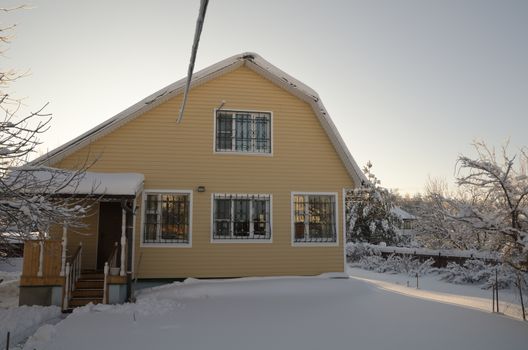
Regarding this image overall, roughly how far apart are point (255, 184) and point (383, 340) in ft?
21.2

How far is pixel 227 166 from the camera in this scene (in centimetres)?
1259

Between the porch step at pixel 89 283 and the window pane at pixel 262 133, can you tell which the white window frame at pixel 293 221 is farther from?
the porch step at pixel 89 283

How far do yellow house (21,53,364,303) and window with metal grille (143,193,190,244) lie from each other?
3cm

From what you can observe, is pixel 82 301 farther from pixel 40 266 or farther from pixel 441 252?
pixel 441 252

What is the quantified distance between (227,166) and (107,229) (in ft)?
12.1

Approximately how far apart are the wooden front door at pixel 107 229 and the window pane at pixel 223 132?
3.34 m

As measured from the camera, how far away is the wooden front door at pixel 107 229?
11.9 m

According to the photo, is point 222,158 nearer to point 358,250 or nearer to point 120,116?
point 120,116

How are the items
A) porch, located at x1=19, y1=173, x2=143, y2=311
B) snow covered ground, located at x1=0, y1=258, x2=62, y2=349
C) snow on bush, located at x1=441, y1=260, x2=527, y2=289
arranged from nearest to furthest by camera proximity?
snow covered ground, located at x1=0, y1=258, x2=62, y2=349
porch, located at x1=19, y1=173, x2=143, y2=311
snow on bush, located at x1=441, y1=260, x2=527, y2=289

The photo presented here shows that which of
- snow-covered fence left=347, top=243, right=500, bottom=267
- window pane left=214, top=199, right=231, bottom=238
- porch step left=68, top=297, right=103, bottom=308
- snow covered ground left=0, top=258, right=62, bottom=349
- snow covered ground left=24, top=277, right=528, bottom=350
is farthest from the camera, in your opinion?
snow-covered fence left=347, top=243, right=500, bottom=267

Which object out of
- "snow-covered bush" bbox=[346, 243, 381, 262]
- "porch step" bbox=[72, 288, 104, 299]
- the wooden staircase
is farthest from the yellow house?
"snow-covered bush" bbox=[346, 243, 381, 262]

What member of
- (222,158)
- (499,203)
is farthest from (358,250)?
(499,203)

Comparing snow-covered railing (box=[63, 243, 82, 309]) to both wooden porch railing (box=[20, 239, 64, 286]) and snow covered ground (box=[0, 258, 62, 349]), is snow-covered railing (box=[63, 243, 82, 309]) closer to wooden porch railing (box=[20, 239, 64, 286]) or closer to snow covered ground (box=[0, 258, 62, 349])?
wooden porch railing (box=[20, 239, 64, 286])

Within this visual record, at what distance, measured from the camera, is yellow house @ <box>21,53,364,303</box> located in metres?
11.9
